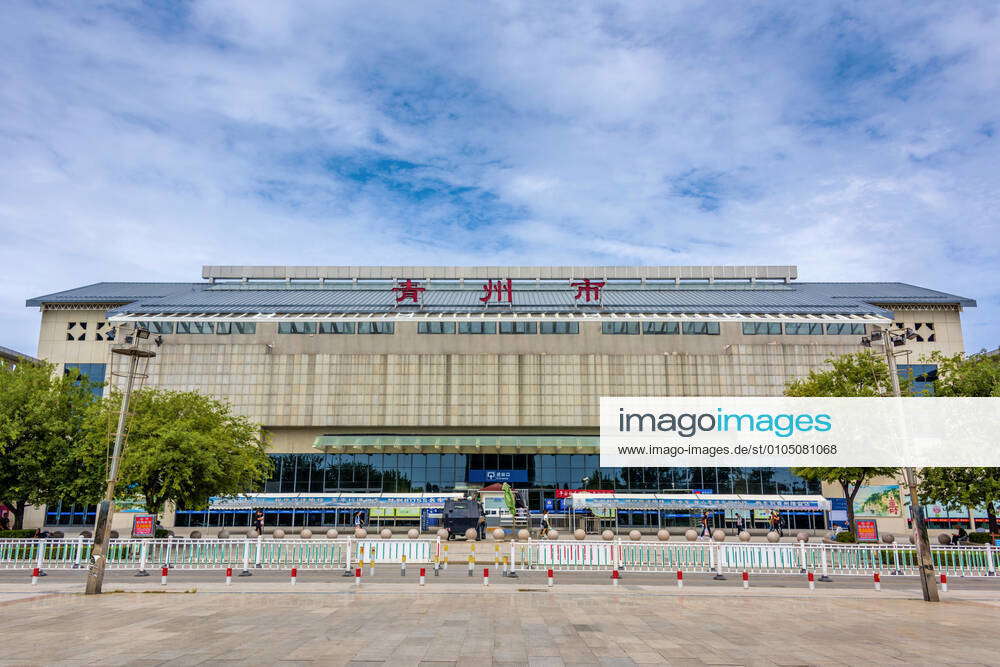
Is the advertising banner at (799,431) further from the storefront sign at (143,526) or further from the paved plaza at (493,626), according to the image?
the storefront sign at (143,526)

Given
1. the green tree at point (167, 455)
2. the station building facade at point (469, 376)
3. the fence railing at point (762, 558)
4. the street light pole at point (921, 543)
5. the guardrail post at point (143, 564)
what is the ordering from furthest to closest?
1. the station building facade at point (469, 376)
2. the green tree at point (167, 455)
3. the fence railing at point (762, 558)
4. the guardrail post at point (143, 564)
5. the street light pole at point (921, 543)

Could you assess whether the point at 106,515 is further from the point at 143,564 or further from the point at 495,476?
the point at 495,476

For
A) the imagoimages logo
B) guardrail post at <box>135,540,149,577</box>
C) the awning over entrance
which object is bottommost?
guardrail post at <box>135,540,149,577</box>

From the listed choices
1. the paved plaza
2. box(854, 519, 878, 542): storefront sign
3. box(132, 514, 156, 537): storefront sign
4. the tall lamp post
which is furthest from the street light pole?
box(132, 514, 156, 537): storefront sign

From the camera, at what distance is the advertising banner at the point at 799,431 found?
105ft

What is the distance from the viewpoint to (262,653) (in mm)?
12648

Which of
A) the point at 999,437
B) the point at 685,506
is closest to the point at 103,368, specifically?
the point at 685,506

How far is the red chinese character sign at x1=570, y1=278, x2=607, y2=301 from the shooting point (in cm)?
7438

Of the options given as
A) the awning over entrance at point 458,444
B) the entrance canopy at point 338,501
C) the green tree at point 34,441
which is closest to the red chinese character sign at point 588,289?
the awning over entrance at point 458,444

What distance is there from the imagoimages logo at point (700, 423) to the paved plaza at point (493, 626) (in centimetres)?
3331

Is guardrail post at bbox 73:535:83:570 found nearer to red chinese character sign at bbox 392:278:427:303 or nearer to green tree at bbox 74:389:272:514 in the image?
green tree at bbox 74:389:272:514

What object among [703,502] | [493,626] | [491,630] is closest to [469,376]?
[703,502]

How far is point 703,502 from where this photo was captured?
54.8 m

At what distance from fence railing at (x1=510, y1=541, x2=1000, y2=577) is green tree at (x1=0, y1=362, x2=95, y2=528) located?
2779 centimetres
